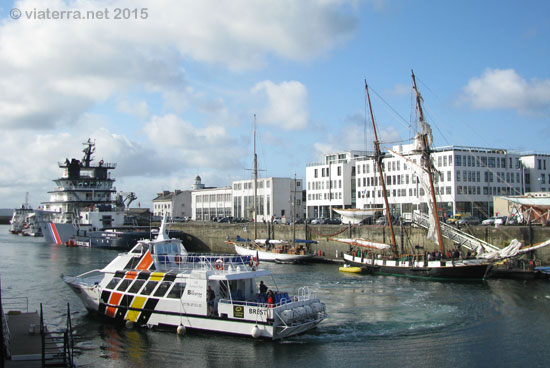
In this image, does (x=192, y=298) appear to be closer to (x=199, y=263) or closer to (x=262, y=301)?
(x=199, y=263)

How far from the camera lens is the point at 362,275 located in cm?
5619

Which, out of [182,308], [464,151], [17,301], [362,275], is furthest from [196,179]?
[182,308]

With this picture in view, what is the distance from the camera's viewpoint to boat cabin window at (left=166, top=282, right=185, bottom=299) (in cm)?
2972

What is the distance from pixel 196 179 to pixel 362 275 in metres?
124

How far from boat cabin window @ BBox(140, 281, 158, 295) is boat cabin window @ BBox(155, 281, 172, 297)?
401mm

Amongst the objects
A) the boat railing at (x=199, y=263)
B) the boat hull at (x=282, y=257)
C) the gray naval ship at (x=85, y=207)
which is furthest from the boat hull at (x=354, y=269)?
the gray naval ship at (x=85, y=207)

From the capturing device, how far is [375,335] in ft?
95.9

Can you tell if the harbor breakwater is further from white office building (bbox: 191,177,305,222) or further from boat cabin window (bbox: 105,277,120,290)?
boat cabin window (bbox: 105,277,120,290)

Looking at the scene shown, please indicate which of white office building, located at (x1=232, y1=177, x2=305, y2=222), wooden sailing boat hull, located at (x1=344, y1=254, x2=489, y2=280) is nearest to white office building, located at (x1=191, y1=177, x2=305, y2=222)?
white office building, located at (x1=232, y1=177, x2=305, y2=222)

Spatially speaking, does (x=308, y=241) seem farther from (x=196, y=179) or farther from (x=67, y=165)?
(x=196, y=179)

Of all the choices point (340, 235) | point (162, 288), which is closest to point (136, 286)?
point (162, 288)

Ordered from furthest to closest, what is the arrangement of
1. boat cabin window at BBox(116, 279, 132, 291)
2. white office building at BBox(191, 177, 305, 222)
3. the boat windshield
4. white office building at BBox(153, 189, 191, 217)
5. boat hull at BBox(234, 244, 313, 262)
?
white office building at BBox(153, 189, 191, 217) < white office building at BBox(191, 177, 305, 222) < boat hull at BBox(234, 244, 313, 262) < the boat windshield < boat cabin window at BBox(116, 279, 132, 291)

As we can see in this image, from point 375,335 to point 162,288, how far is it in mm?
12251

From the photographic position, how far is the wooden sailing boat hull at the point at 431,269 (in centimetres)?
4928
